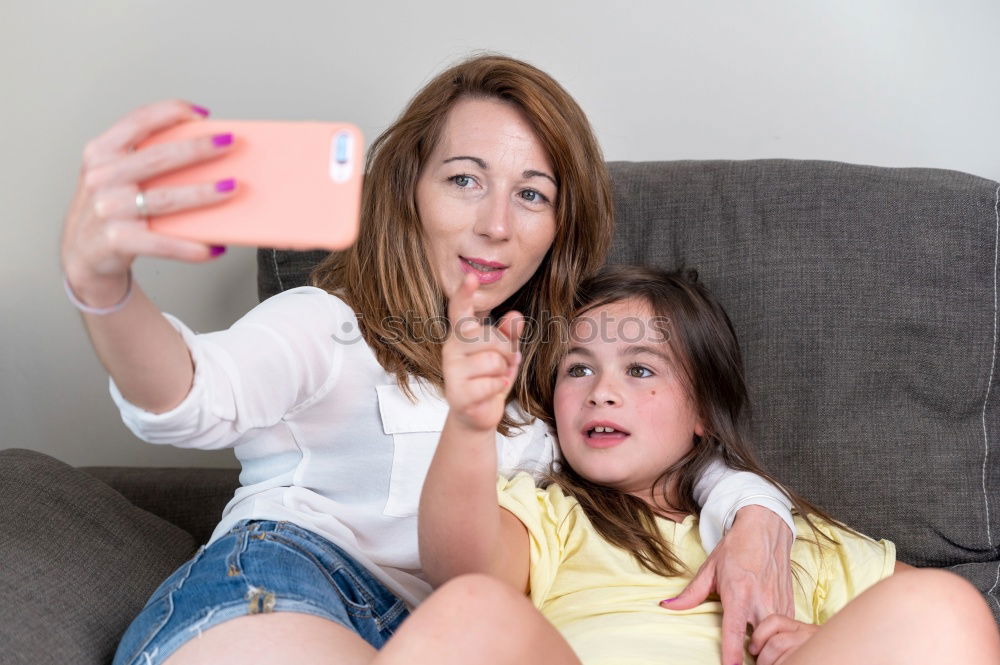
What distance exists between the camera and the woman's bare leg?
1.03 metres

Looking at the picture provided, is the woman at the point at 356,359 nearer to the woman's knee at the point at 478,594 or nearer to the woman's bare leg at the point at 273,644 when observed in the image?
the woman's bare leg at the point at 273,644

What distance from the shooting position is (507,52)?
213cm

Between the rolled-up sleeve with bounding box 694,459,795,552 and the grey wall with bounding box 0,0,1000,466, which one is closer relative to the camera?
the rolled-up sleeve with bounding box 694,459,795,552

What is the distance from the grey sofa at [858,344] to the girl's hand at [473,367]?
2.45ft

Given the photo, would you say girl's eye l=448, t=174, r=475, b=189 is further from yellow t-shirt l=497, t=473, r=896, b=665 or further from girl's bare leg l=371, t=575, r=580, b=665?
girl's bare leg l=371, t=575, r=580, b=665

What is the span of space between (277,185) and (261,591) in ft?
1.55

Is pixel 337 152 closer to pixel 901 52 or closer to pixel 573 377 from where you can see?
pixel 573 377

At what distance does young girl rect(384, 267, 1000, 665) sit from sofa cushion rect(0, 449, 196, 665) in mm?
460

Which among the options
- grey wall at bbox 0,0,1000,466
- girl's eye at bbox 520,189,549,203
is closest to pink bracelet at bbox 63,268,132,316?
girl's eye at bbox 520,189,549,203

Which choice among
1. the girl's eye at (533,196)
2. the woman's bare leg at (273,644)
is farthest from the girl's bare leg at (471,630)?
the girl's eye at (533,196)

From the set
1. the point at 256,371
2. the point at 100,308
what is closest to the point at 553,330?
the point at 256,371

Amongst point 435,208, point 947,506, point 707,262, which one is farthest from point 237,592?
point 947,506

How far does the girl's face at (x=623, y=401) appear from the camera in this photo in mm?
1478

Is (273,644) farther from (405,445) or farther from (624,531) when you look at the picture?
(624,531)
